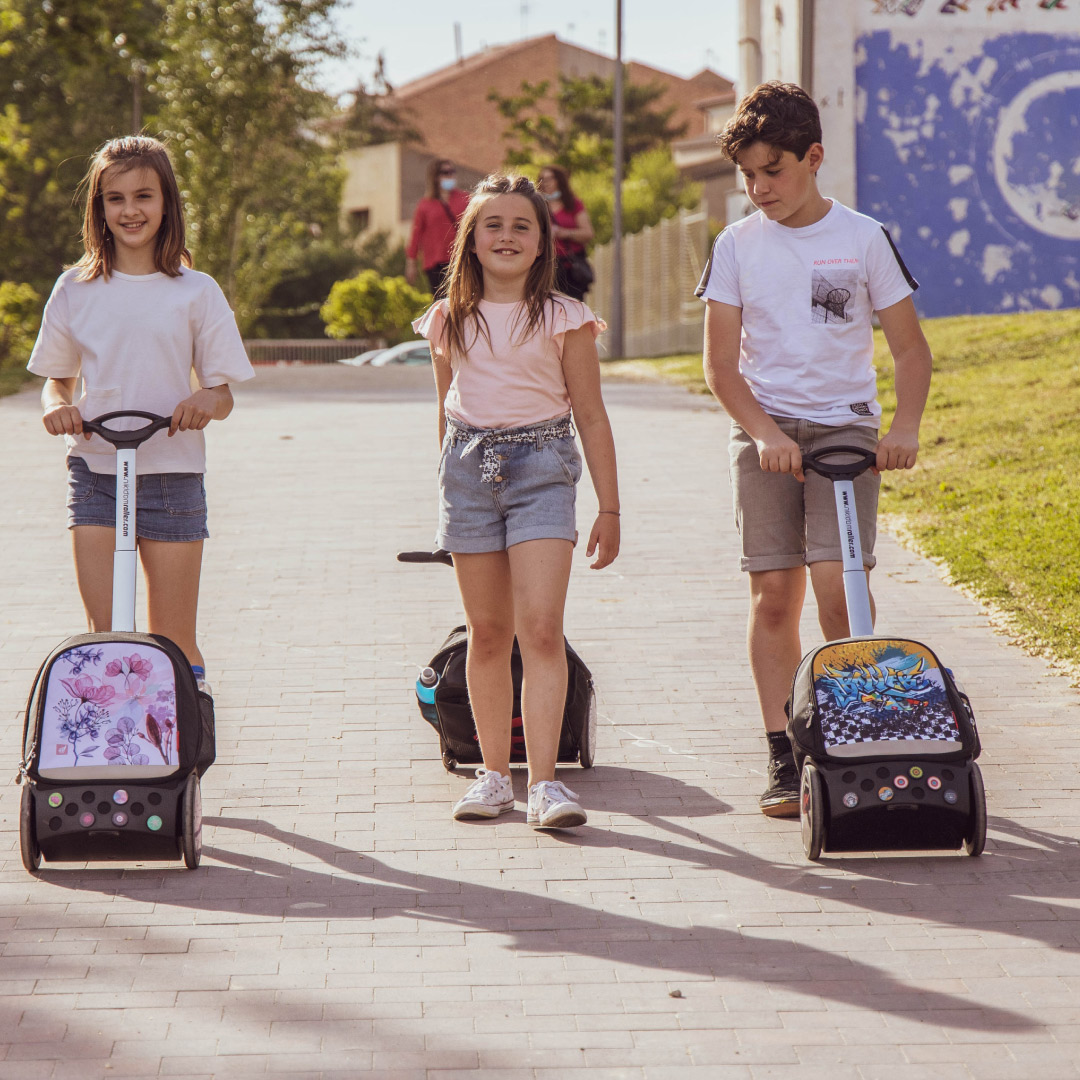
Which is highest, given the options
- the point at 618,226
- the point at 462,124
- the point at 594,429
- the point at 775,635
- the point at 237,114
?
the point at 462,124

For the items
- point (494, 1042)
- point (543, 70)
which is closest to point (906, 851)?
point (494, 1042)

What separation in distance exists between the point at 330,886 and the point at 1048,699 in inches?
Result: 115

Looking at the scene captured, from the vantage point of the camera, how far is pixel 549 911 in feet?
12.8

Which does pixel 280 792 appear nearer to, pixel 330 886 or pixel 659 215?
pixel 330 886

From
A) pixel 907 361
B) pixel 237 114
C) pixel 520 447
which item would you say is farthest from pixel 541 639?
pixel 237 114

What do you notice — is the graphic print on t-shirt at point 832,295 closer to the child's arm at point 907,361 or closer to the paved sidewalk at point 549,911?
the child's arm at point 907,361

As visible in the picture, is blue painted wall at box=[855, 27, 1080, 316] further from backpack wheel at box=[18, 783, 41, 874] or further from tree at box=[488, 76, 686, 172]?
tree at box=[488, 76, 686, 172]

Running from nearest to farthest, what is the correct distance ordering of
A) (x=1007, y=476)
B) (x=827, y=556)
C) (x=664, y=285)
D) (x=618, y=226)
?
(x=827, y=556)
(x=1007, y=476)
(x=618, y=226)
(x=664, y=285)

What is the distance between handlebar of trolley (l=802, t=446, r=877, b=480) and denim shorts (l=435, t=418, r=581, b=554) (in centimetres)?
64

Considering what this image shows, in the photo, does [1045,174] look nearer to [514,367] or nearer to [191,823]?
[514,367]

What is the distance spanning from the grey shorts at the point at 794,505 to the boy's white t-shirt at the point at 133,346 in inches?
57.0

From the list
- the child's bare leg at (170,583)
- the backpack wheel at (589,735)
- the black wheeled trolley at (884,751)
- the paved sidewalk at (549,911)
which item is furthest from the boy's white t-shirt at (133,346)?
the black wheeled trolley at (884,751)

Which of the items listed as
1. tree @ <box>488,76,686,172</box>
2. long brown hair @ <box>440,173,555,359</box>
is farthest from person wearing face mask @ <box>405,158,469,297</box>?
tree @ <box>488,76,686,172</box>

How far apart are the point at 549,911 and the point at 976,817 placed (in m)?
1.14
